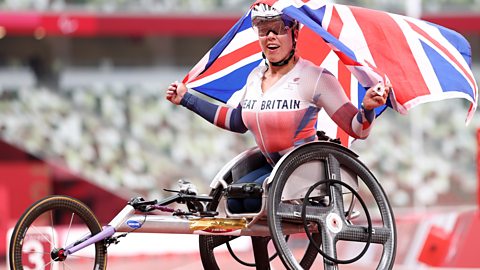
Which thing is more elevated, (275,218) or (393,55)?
(393,55)

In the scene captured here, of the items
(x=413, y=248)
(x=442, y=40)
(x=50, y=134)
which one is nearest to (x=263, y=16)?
(x=442, y=40)

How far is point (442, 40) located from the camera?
216 inches

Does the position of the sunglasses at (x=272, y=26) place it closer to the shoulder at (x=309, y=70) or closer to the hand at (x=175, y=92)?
the shoulder at (x=309, y=70)

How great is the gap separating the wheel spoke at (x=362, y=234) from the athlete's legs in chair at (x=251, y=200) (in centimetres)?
40

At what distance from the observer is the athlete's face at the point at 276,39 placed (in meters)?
5.21

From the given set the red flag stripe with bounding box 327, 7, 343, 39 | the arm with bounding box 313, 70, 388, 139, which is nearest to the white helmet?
the red flag stripe with bounding box 327, 7, 343, 39

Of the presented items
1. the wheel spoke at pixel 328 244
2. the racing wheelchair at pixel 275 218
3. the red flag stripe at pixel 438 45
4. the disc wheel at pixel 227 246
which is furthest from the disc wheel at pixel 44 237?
the red flag stripe at pixel 438 45

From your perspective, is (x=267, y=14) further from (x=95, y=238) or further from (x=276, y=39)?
(x=95, y=238)

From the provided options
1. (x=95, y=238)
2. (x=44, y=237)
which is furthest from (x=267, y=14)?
(x=44, y=237)

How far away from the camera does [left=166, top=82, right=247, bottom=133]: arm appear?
5477 mm

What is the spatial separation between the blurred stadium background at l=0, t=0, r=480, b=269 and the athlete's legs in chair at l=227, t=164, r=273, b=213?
32.4 feet

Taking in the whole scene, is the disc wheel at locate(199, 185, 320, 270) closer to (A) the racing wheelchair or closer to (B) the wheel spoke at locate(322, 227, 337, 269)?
(A) the racing wheelchair

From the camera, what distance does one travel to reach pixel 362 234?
4992 millimetres

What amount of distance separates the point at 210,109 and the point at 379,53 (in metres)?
0.88
